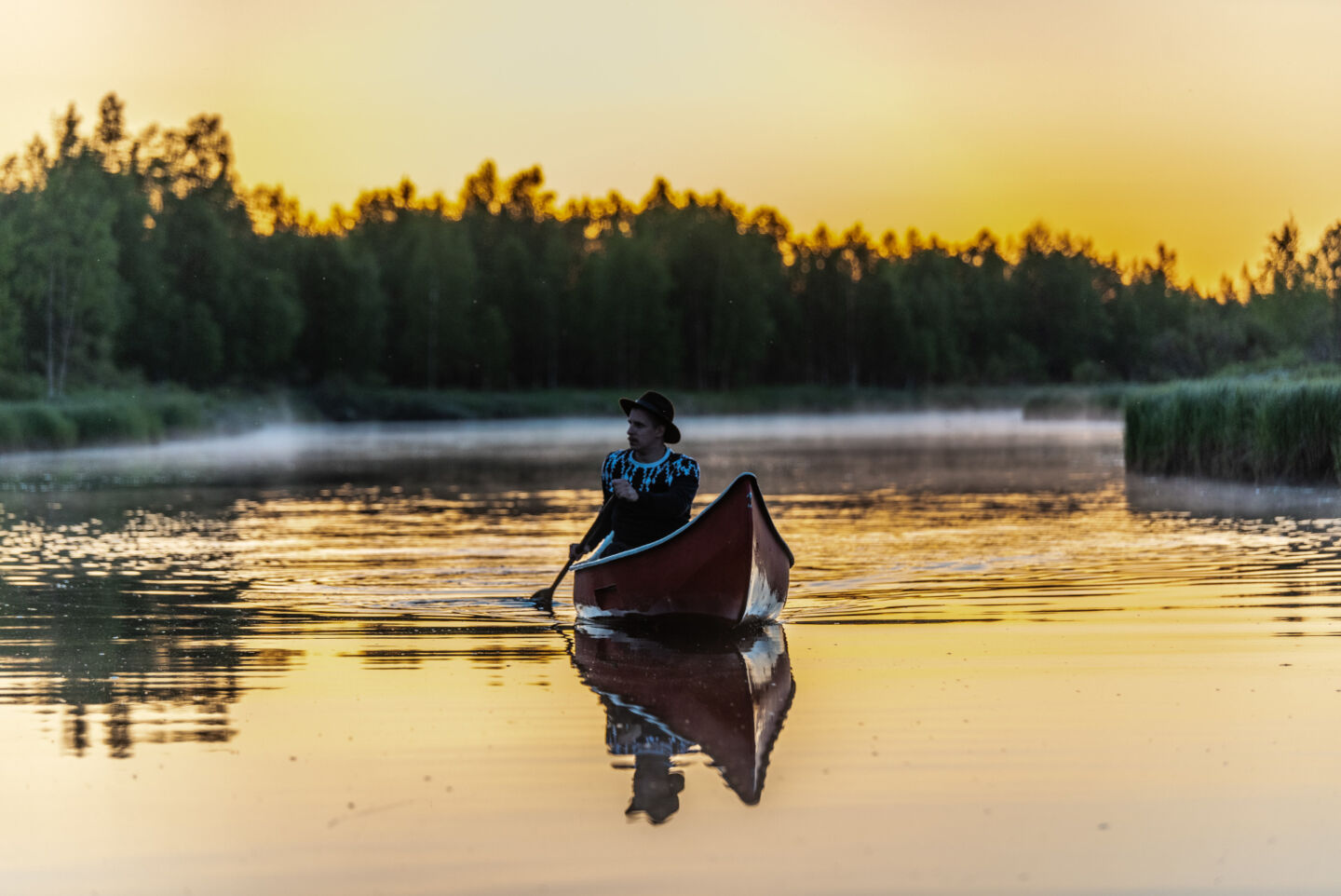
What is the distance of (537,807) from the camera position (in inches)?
237

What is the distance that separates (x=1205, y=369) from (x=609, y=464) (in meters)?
75.6

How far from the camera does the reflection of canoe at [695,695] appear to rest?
6961 mm

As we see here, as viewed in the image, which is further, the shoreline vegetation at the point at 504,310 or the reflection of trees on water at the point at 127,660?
the shoreline vegetation at the point at 504,310

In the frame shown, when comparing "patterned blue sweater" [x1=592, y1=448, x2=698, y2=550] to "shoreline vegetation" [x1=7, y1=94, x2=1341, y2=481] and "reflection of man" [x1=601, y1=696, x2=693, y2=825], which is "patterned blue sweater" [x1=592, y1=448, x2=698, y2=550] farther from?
"shoreline vegetation" [x1=7, y1=94, x2=1341, y2=481]

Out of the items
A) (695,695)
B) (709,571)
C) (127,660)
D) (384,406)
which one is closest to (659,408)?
(709,571)

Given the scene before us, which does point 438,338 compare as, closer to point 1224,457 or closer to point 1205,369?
point 1205,369

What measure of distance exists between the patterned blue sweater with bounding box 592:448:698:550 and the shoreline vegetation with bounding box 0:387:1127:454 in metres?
35.3

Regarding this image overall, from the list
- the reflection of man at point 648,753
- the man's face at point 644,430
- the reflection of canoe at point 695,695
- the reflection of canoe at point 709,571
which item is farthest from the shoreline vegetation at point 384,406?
the reflection of man at point 648,753

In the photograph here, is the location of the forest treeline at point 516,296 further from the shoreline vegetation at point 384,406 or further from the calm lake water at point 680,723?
the calm lake water at point 680,723

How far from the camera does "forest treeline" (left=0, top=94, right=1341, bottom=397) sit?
6481 centimetres

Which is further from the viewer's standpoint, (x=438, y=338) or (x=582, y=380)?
(x=582, y=380)

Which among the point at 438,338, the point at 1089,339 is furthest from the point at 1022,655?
the point at 1089,339

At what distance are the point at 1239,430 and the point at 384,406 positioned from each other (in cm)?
5868

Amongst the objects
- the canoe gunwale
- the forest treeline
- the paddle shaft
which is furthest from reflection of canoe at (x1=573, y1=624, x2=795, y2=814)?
the forest treeline
